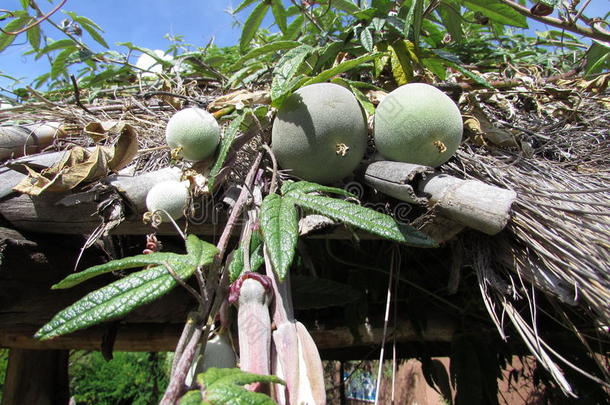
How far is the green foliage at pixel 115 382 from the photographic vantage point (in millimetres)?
4598

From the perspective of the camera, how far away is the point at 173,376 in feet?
1.61

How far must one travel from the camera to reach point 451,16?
1.29m

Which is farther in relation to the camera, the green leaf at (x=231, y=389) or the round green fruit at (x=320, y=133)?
the round green fruit at (x=320, y=133)

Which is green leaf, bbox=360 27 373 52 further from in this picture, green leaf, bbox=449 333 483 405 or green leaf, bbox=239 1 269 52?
green leaf, bbox=449 333 483 405

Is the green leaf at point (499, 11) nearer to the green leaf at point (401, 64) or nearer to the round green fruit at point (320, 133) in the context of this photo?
the green leaf at point (401, 64)

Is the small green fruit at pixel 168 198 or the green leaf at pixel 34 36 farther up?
the green leaf at pixel 34 36

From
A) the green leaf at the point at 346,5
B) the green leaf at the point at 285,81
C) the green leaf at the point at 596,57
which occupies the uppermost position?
the green leaf at the point at 346,5

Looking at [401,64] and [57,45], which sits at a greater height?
[57,45]

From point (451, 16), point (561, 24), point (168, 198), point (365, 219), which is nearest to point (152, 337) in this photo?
point (168, 198)

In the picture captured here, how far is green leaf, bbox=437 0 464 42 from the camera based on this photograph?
1.24 meters

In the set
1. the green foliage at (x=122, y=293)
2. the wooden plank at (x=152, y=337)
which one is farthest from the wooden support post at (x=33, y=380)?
the green foliage at (x=122, y=293)

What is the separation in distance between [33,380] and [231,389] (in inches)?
65.5

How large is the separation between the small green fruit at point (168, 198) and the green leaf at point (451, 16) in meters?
0.96

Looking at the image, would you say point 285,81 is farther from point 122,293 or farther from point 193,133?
point 122,293
